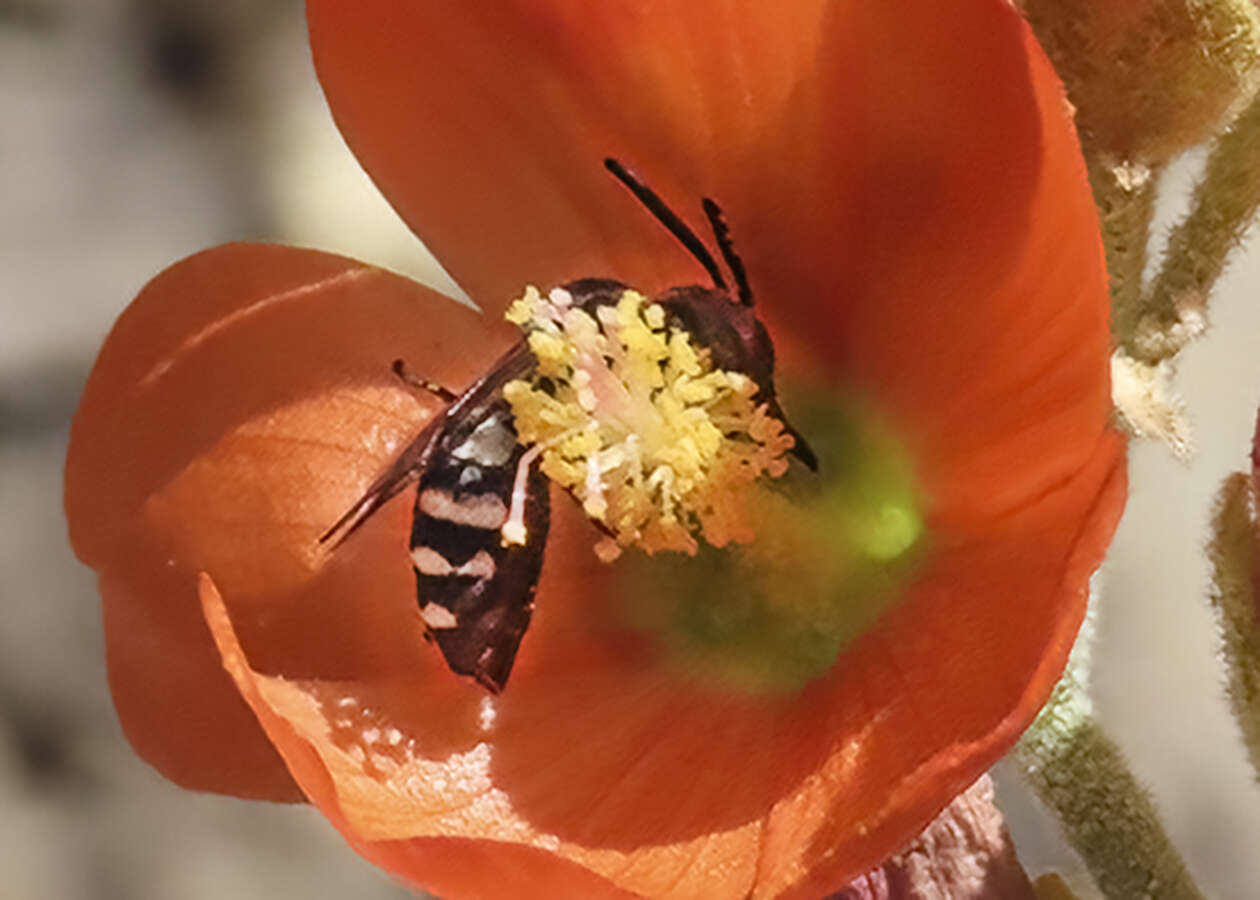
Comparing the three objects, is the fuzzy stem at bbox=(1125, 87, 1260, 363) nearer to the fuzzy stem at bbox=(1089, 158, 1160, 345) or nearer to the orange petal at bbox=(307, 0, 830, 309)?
the fuzzy stem at bbox=(1089, 158, 1160, 345)

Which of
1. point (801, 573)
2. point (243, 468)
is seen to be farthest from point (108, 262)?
point (801, 573)

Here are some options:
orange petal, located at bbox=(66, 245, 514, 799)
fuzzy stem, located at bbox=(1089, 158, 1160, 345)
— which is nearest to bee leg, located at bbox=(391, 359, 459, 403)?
orange petal, located at bbox=(66, 245, 514, 799)

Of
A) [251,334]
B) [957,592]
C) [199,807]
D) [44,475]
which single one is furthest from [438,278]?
[957,592]

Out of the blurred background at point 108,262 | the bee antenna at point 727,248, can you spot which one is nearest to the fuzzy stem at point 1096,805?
the bee antenna at point 727,248

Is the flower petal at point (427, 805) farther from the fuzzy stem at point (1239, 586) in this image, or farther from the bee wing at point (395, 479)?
the fuzzy stem at point (1239, 586)

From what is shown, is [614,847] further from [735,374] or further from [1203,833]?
[1203,833]

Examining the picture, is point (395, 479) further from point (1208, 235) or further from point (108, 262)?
point (108, 262)
